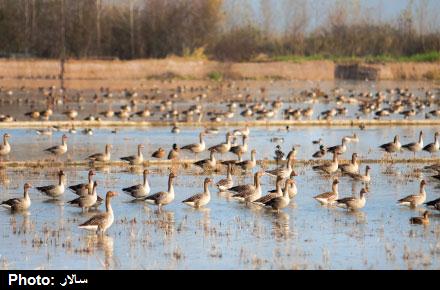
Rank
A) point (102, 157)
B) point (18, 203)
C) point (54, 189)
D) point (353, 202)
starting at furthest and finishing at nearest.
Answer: point (102, 157) → point (54, 189) → point (353, 202) → point (18, 203)

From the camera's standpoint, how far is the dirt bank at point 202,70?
227ft

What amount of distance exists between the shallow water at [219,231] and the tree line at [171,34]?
5318cm

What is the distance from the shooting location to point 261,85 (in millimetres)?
72750

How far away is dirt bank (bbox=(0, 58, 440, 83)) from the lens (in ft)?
227

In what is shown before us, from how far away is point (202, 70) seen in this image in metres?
76.6

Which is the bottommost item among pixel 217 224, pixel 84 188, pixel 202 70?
pixel 202 70

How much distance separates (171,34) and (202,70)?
6574mm

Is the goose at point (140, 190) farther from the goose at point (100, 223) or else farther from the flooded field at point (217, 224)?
the goose at point (100, 223)

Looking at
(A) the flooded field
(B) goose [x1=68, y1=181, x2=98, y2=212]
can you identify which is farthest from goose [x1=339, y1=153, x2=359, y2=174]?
(B) goose [x1=68, y1=181, x2=98, y2=212]

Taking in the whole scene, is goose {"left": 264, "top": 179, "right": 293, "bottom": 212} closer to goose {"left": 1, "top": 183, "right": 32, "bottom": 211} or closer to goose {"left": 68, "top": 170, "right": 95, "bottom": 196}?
goose {"left": 68, "top": 170, "right": 95, "bottom": 196}

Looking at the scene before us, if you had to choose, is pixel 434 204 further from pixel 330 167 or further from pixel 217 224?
pixel 330 167

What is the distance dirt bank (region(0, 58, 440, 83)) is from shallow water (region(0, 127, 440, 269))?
144 feet

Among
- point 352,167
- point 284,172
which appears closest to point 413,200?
point 284,172

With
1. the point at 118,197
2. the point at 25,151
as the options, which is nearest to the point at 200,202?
the point at 118,197
